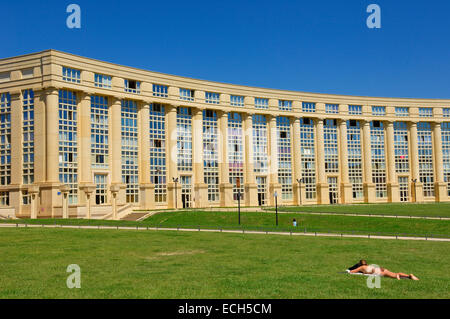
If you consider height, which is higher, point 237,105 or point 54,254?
point 237,105

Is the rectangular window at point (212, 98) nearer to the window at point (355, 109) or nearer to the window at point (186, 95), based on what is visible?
the window at point (186, 95)

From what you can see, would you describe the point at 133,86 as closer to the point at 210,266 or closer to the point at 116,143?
the point at 116,143

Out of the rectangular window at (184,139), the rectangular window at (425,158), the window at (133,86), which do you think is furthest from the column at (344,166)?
the window at (133,86)

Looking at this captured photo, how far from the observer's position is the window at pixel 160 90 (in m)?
79.4

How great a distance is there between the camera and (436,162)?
104625 millimetres

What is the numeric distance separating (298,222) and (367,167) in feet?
166

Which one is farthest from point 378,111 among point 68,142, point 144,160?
point 68,142

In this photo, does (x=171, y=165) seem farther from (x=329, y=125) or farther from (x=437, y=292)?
(x=437, y=292)

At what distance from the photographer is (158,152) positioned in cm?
7988

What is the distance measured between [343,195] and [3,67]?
71155mm

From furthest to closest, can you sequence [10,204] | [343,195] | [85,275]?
1. [343,195]
2. [10,204]
3. [85,275]

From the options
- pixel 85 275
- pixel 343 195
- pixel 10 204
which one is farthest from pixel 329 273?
pixel 343 195

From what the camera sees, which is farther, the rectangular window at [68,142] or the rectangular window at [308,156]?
the rectangular window at [308,156]

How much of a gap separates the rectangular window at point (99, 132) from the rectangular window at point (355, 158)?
181 ft
